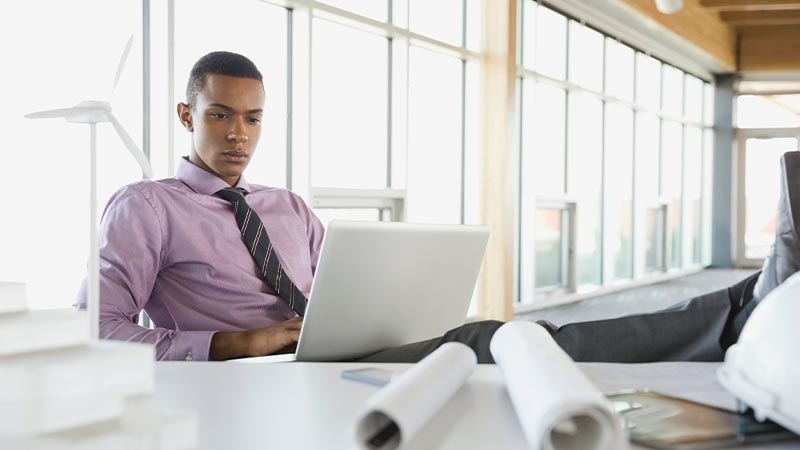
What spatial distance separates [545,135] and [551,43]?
859mm

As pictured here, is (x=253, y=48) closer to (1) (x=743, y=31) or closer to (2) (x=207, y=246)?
(2) (x=207, y=246)

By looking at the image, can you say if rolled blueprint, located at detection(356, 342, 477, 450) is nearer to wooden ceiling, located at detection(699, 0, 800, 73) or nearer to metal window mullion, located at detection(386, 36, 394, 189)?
metal window mullion, located at detection(386, 36, 394, 189)

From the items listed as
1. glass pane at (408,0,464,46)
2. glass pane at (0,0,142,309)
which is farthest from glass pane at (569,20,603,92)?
glass pane at (0,0,142,309)

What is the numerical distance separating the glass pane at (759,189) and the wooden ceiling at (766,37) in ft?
3.82

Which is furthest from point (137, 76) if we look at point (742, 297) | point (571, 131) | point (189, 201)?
point (571, 131)

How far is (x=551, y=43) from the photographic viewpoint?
8562 millimetres

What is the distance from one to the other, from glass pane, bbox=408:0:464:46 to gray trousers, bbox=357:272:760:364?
490 cm

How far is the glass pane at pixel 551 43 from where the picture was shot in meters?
8.30

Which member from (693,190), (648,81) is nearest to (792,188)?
(648,81)

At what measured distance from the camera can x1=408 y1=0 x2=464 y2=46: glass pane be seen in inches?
258

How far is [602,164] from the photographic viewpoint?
32.6 feet

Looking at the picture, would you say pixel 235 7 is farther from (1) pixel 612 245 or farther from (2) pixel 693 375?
(1) pixel 612 245

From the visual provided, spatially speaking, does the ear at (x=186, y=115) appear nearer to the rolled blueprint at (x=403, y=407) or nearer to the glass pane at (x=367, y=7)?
the rolled blueprint at (x=403, y=407)

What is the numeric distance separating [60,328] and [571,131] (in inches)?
338
